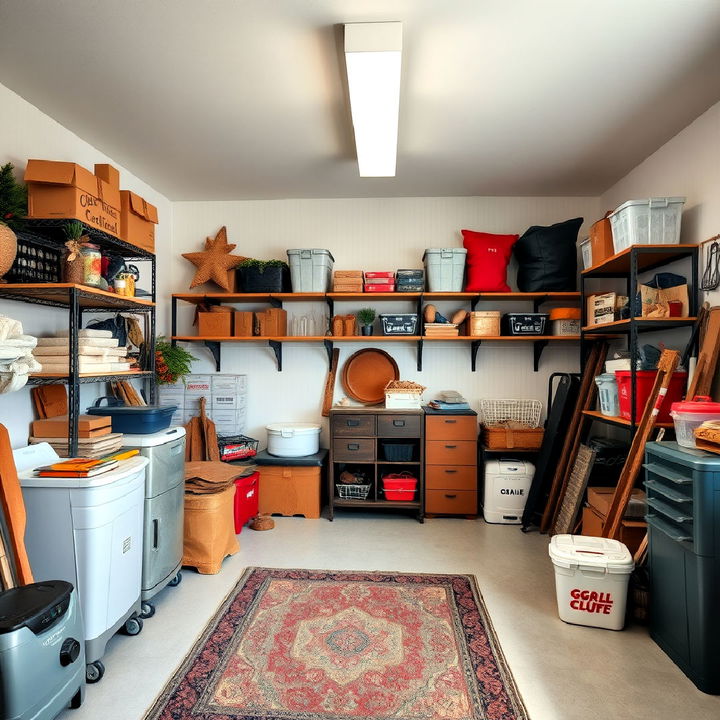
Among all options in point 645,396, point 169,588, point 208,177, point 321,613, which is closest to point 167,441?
point 169,588

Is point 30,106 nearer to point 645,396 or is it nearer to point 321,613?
point 321,613

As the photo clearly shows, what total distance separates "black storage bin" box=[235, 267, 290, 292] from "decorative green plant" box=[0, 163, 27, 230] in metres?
2.03

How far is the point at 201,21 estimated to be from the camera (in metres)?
2.19

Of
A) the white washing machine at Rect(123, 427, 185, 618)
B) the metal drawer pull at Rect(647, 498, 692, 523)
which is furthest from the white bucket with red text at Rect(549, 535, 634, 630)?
the white washing machine at Rect(123, 427, 185, 618)

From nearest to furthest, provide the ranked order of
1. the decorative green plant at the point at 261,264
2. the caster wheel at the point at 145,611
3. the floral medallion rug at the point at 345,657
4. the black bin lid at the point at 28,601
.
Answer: the black bin lid at the point at 28,601 → the floral medallion rug at the point at 345,657 → the caster wheel at the point at 145,611 → the decorative green plant at the point at 261,264

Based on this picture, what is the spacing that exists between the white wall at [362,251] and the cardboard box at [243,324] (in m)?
0.34

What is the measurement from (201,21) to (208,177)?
2013 mm

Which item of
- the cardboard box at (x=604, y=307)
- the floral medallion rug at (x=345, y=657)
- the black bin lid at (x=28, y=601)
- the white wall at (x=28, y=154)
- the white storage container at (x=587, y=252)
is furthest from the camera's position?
the white storage container at (x=587, y=252)

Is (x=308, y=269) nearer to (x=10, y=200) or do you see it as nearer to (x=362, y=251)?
(x=362, y=251)

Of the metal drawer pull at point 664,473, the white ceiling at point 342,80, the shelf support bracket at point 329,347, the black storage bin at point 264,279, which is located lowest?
the metal drawer pull at point 664,473

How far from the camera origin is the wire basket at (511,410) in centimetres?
452

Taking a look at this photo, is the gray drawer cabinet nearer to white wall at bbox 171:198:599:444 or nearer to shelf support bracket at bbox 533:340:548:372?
white wall at bbox 171:198:599:444

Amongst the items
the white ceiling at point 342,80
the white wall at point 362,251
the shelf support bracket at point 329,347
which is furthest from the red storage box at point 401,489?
the white ceiling at point 342,80

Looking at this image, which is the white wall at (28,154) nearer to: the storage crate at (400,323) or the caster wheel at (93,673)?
the caster wheel at (93,673)
